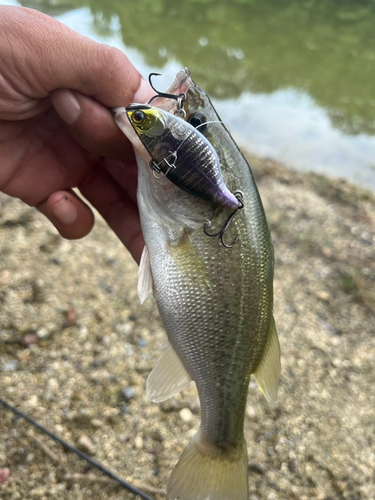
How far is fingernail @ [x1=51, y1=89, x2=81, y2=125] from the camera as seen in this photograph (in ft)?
5.75

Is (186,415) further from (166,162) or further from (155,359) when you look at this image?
(166,162)

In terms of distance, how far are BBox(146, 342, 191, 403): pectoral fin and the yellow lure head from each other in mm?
1059

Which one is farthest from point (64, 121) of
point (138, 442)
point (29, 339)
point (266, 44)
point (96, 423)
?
point (266, 44)

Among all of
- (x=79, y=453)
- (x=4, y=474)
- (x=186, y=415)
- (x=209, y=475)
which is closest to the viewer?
(x=209, y=475)

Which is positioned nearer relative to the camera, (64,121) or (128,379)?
(64,121)

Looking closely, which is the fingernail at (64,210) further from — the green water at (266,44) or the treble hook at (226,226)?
the green water at (266,44)

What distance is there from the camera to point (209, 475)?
172 centimetres

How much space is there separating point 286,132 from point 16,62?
774cm

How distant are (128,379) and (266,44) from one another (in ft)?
52.9

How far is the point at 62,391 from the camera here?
7.98ft

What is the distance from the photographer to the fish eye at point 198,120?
1584mm

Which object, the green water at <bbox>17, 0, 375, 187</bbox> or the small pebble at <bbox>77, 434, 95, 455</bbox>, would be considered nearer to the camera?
the small pebble at <bbox>77, 434, 95, 455</bbox>

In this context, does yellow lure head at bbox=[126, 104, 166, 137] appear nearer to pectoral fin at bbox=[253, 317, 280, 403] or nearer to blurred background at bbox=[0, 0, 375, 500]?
pectoral fin at bbox=[253, 317, 280, 403]

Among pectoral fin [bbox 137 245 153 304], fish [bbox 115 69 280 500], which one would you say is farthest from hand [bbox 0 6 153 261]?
pectoral fin [bbox 137 245 153 304]
